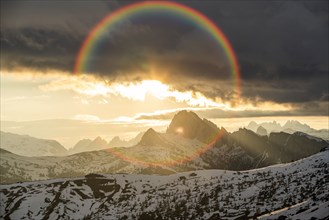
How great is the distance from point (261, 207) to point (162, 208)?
77080 mm

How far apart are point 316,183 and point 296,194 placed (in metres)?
14.0

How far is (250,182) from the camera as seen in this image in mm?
191250

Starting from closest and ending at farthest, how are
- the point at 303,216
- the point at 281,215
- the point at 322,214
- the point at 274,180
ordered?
the point at 322,214 → the point at 303,216 → the point at 281,215 → the point at 274,180

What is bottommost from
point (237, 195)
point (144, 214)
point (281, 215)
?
point (144, 214)

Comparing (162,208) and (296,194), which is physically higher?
(296,194)

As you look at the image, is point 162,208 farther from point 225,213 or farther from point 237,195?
point 225,213

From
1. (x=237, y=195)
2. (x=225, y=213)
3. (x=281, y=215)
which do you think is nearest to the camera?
(x=281, y=215)

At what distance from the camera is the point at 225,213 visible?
13325cm

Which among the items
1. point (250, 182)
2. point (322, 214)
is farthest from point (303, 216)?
point (250, 182)

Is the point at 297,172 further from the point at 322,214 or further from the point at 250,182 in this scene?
the point at 322,214

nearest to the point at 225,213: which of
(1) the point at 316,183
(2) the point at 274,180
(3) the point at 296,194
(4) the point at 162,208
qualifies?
(3) the point at 296,194

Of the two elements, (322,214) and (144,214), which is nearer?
(322,214)

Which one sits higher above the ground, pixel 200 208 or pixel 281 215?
pixel 281 215

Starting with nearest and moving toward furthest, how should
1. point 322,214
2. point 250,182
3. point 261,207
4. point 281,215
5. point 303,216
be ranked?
point 322,214 < point 303,216 < point 281,215 < point 261,207 < point 250,182
